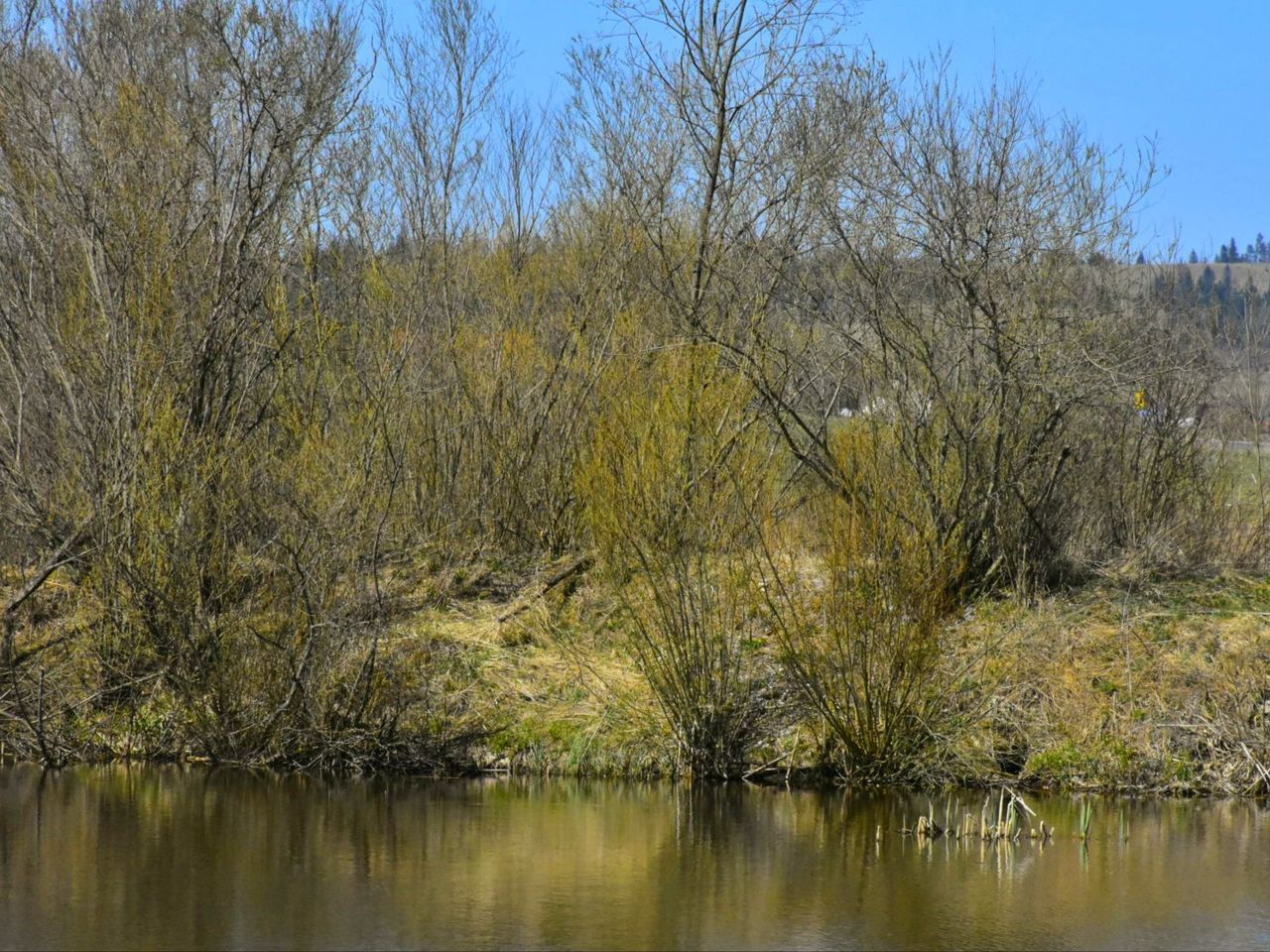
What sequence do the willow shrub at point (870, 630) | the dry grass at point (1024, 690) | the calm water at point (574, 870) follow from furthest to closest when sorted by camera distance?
the dry grass at point (1024, 690)
the willow shrub at point (870, 630)
the calm water at point (574, 870)

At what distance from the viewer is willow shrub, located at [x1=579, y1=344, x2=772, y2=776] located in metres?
12.1

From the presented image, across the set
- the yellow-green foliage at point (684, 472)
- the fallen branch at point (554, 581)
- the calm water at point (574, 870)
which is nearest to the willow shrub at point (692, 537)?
the yellow-green foliage at point (684, 472)

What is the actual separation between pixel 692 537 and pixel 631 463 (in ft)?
2.62

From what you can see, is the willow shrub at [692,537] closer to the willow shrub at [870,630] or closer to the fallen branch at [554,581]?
the willow shrub at [870,630]

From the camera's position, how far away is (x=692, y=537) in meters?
12.2

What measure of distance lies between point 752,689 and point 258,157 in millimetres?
7344

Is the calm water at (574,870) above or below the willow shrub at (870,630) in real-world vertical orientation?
below

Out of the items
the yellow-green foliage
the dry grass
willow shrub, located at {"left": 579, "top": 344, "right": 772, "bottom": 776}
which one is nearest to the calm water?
the dry grass

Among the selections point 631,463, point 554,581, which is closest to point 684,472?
point 631,463

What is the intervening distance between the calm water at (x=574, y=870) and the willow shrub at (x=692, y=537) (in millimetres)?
694

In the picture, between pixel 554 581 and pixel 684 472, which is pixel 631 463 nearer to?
pixel 684 472

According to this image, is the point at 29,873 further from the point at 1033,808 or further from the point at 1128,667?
the point at 1128,667

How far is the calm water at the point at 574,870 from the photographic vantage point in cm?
798

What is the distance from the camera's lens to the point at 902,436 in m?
14.8
